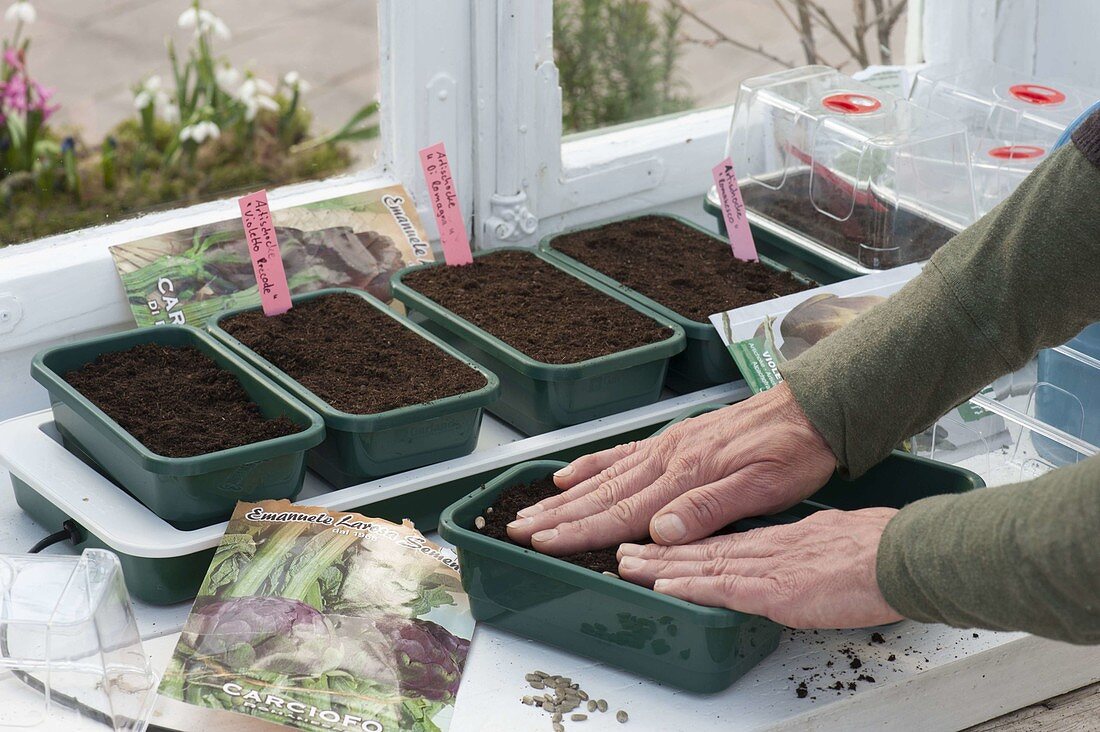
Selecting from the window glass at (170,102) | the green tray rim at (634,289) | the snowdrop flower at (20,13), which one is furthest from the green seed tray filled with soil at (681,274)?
the snowdrop flower at (20,13)

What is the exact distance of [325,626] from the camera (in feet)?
3.43

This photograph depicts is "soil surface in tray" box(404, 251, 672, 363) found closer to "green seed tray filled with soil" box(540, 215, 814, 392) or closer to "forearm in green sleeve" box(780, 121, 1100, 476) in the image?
"green seed tray filled with soil" box(540, 215, 814, 392)

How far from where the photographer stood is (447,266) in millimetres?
1500

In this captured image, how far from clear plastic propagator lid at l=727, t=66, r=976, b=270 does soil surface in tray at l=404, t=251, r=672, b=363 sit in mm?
Result: 330

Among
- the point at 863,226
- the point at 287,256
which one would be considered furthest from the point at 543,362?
the point at 863,226

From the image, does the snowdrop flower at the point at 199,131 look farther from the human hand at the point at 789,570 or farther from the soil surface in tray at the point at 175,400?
the human hand at the point at 789,570

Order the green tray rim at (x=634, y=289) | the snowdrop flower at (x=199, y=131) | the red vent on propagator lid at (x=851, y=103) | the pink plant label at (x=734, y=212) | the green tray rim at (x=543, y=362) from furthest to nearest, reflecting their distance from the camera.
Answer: the snowdrop flower at (x=199, y=131)
the red vent on propagator lid at (x=851, y=103)
the pink plant label at (x=734, y=212)
the green tray rim at (x=634, y=289)
the green tray rim at (x=543, y=362)

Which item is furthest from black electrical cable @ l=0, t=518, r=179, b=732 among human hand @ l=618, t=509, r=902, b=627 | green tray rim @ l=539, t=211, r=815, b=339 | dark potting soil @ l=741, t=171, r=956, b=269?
dark potting soil @ l=741, t=171, r=956, b=269

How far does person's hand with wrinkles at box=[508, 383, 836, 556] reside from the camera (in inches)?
41.8

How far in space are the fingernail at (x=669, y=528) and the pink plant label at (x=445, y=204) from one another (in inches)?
21.7

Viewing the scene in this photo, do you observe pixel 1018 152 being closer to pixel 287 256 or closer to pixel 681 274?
pixel 681 274

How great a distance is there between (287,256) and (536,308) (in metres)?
0.31

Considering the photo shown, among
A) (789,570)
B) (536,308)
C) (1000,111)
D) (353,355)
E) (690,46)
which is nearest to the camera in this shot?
(789,570)

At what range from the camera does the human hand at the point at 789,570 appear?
931mm
